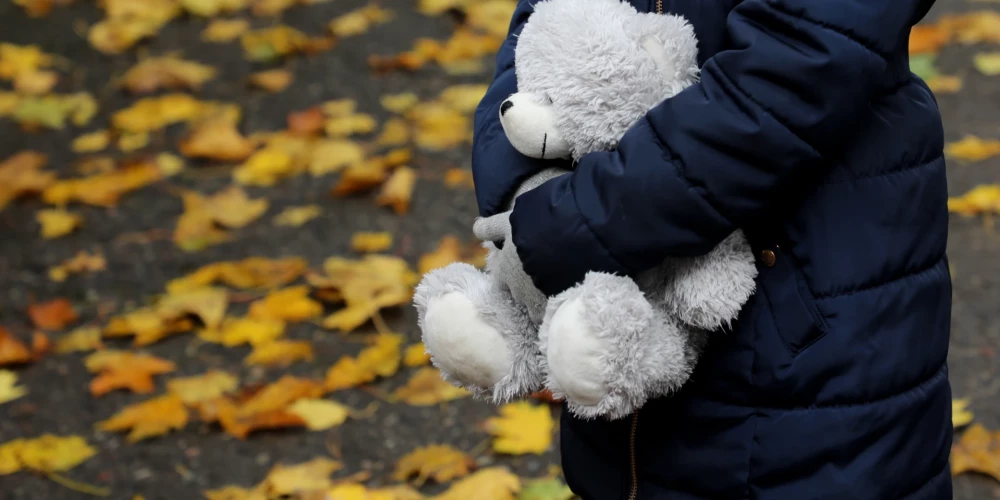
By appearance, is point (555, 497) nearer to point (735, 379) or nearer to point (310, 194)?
point (735, 379)

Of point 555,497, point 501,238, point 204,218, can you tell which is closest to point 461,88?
point 204,218

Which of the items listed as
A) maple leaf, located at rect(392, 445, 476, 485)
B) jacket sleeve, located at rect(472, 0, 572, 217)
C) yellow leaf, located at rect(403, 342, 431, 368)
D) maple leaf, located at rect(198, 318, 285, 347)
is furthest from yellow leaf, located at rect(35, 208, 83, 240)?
jacket sleeve, located at rect(472, 0, 572, 217)

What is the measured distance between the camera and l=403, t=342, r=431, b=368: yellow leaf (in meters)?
2.83

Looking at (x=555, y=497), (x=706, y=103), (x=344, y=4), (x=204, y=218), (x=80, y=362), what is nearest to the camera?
(x=706, y=103)

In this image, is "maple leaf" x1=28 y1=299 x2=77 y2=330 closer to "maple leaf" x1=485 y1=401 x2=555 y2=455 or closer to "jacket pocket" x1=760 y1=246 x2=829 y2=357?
"maple leaf" x1=485 y1=401 x2=555 y2=455

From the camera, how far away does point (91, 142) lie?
4.06 m

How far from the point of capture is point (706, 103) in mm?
1220

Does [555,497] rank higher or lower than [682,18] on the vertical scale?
lower

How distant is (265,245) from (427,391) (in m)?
0.96

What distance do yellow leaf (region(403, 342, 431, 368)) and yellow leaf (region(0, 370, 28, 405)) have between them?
0.98 metres

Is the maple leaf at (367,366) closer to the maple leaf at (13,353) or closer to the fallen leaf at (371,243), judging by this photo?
the fallen leaf at (371,243)

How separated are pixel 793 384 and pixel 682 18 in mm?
467

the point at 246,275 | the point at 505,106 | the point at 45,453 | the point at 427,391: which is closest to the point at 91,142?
the point at 246,275

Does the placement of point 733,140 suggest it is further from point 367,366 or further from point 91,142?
point 91,142
